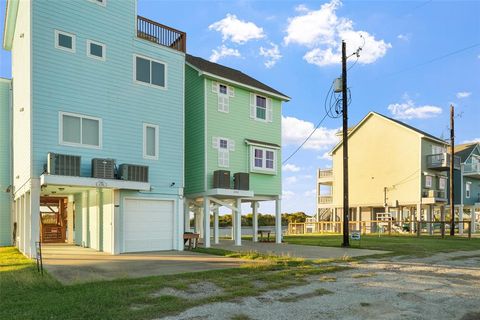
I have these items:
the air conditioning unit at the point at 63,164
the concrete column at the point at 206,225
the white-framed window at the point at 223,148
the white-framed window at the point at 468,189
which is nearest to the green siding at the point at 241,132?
the white-framed window at the point at 223,148

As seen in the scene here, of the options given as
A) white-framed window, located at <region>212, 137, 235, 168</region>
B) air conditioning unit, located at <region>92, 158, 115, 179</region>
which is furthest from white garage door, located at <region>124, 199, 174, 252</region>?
Result: white-framed window, located at <region>212, 137, 235, 168</region>

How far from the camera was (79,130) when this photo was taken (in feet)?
51.8

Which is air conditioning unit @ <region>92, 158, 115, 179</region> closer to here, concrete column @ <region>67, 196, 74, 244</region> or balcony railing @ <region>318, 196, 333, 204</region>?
concrete column @ <region>67, 196, 74, 244</region>

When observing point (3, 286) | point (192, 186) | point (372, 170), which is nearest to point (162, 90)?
point (192, 186)

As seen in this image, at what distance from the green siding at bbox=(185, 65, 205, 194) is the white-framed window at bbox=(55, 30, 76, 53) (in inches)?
261

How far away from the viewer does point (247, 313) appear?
23.2 feet

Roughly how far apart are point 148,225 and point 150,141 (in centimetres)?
369

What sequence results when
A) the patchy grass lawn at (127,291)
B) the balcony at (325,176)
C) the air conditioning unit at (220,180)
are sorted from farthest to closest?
the balcony at (325,176), the air conditioning unit at (220,180), the patchy grass lawn at (127,291)

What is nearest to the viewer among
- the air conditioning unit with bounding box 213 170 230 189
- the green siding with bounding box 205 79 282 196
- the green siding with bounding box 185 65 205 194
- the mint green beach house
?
the air conditioning unit with bounding box 213 170 230 189

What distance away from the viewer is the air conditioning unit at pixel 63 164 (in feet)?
47.4

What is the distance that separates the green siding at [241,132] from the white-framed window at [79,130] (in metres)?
5.73

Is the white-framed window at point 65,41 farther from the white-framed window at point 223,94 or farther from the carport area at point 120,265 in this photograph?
the carport area at point 120,265

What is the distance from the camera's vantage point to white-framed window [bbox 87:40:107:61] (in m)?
16.4

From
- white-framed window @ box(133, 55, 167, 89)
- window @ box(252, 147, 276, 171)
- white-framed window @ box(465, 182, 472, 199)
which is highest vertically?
white-framed window @ box(133, 55, 167, 89)
